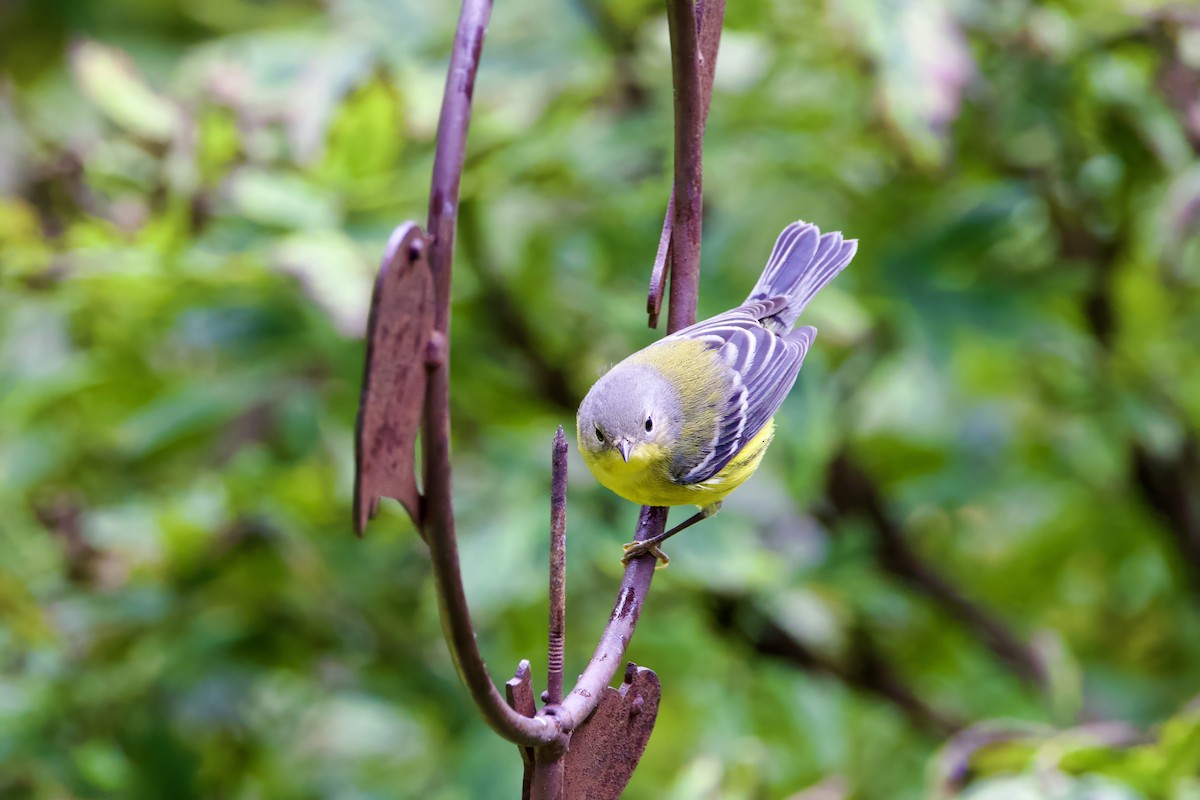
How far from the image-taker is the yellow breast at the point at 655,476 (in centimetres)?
141

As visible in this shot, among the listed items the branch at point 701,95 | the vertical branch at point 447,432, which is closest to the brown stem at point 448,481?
the vertical branch at point 447,432

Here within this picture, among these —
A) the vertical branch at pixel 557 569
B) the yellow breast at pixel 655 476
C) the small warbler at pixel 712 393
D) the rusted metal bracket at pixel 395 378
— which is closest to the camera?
the rusted metal bracket at pixel 395 378

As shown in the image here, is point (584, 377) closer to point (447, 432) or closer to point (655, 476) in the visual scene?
point (655, 476)

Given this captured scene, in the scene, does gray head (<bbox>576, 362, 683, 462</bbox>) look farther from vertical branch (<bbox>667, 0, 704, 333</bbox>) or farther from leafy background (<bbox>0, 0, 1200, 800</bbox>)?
vertical branch (<bbox>667, 0, 704, 333</bbox>)

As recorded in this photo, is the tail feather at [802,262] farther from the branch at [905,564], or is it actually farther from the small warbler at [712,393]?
the branch at [905,564]

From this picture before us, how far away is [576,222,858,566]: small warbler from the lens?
1.51m

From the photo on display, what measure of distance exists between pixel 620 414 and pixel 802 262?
34cm

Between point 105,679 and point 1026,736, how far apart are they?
55.4 inches

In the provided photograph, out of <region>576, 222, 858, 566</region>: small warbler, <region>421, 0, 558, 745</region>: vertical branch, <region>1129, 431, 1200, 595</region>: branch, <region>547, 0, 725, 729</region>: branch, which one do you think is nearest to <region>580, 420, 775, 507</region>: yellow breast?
<region>576, 222, 858, 566</region>: small warbler

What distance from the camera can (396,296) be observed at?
57cm

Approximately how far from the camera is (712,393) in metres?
1.68

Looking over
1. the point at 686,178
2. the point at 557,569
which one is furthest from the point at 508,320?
the point at 557,569

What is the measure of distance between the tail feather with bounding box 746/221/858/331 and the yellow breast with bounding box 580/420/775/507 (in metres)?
0.22

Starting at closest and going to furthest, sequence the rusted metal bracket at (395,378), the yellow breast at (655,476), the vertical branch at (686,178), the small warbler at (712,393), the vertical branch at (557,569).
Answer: the rusted metal bracket at (395,378) < the vertical branch at (557,569) < the vertical branch at (686,178) < the yellow breast at (655,476) < the small warbler at (712,393)
